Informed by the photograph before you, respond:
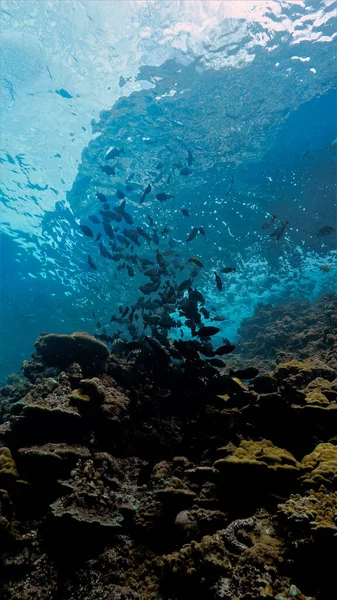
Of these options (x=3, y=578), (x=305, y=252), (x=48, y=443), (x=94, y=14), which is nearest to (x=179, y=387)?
(x=48, y=443)

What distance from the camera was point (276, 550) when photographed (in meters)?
2.71

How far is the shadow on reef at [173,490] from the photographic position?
2773 millimetres

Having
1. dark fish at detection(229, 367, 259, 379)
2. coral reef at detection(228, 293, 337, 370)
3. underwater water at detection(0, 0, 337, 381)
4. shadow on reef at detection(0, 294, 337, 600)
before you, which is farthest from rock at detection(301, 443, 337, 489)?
underwater water at detection(0, 0, 337, 381)

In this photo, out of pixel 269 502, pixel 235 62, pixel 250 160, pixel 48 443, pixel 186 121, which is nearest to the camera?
pixel 269 502

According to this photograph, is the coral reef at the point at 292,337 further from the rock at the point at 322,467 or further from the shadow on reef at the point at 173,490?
the rock at the point at 322,467

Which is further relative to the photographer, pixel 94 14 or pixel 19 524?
pixel 94 14

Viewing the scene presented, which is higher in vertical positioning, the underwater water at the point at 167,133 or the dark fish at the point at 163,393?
the underwater water at the point at 167,133

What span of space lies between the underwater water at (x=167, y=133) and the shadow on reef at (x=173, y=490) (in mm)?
3414

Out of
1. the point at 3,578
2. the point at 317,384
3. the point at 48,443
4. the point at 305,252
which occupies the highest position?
the point at 305,252

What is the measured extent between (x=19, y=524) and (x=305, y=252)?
82.1 feet

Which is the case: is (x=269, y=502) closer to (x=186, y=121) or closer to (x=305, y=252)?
(x=186, y=121)

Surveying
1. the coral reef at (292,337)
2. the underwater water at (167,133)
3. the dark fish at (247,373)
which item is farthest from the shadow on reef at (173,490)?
the coral reef at (292,337)

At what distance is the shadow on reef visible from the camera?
2.77 metres

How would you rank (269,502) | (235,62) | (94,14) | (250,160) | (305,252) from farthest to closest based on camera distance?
1. (305,252)
2. (250,160)
3. (235,62)
4. (94,14)
5. (269,502)
